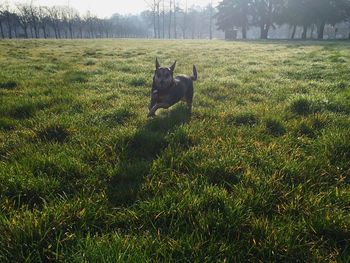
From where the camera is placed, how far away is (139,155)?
4.46m

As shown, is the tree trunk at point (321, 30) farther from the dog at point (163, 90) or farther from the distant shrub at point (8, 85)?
the distant shrub at point (8, 85)

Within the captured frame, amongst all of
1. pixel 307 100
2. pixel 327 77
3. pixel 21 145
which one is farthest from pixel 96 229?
pixel 327 77

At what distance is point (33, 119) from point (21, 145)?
1.35 meters

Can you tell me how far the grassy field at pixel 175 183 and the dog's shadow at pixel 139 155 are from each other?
0.06 feet

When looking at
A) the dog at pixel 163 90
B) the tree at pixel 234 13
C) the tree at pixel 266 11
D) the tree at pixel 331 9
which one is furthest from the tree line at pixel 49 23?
the dog at pixel 163 90

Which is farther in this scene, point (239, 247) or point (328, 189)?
point (328, 189)

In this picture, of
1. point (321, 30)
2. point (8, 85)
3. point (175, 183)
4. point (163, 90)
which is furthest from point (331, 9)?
point (175, 183)

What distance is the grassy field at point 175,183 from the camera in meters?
2.55

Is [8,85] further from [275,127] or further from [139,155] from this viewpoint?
[275,127]

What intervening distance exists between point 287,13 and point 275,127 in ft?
192

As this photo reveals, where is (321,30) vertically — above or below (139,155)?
above

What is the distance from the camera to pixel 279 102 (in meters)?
7.49

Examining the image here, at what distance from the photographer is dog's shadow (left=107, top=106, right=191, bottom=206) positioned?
338cm

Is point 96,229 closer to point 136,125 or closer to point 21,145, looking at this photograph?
point 21,145
